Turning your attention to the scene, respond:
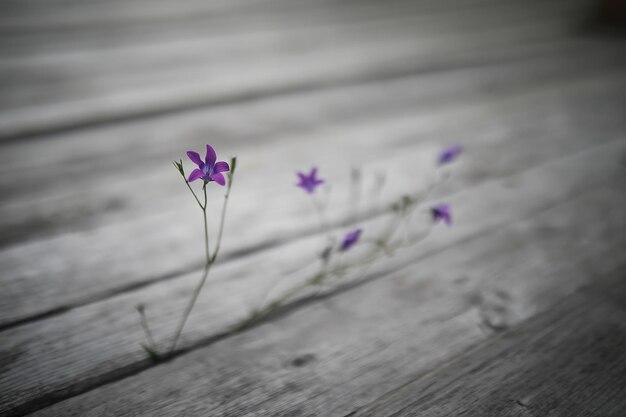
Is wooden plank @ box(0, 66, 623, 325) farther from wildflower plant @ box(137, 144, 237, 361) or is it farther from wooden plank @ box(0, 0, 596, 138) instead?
wooden plank @ box(0, 0, 596, 138)

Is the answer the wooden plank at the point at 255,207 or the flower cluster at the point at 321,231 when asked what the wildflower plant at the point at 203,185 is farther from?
the wooden plank at the point at 255,207

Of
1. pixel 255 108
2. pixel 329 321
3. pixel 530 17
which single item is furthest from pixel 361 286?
pixel 530 17

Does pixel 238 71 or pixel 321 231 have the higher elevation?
pixel 238 71

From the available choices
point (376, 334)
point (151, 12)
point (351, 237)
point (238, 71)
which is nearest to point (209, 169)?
point (351, 237)

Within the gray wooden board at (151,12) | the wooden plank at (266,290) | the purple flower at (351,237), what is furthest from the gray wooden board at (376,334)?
the gray wooden board at (151,12)

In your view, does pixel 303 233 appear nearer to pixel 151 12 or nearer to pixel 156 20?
pixel 156 20

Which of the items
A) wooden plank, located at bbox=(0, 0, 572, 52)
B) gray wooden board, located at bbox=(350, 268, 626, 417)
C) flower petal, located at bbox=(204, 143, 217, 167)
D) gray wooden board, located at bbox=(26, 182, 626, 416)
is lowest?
gray wooden board, located at bbox=(350, 268, 626, 417)

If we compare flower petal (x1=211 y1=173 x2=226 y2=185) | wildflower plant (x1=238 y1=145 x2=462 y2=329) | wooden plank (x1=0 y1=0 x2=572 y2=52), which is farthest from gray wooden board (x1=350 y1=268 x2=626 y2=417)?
wooden plank (x1=0 y1=0 x2=572 y2=52)
